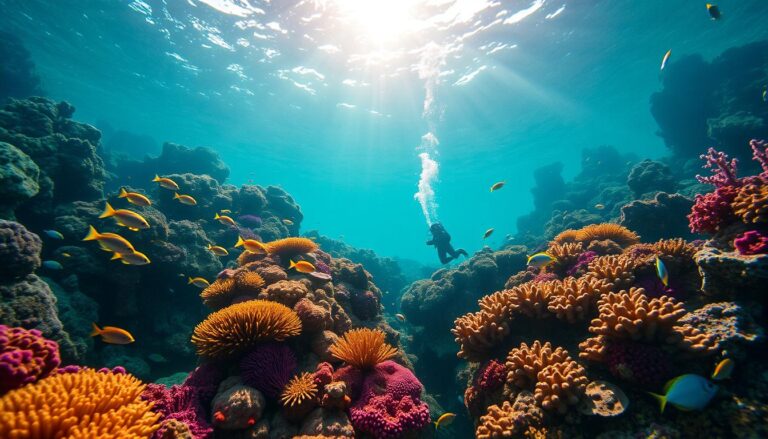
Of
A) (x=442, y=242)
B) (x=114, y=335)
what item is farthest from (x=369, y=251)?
(x=114, y=335)

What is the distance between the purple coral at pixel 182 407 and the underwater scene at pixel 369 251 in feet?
0.08

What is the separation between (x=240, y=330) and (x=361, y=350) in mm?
1665

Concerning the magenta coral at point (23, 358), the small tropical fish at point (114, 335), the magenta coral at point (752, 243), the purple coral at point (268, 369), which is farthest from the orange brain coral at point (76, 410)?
the magenta coral at point (752, 243)

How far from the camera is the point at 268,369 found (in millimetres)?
3863

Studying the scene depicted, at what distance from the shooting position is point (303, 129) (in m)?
39.0

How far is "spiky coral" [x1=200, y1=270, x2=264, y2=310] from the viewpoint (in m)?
5.65

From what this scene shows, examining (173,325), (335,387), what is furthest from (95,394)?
(173,325)

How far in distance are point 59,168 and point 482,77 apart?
28439 millimetres

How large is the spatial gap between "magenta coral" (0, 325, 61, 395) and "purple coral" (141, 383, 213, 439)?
0.91 meters

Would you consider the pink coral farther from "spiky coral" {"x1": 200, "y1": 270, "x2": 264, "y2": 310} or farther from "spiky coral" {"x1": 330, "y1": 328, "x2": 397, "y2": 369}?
"spiky coral" {"x1": 200, "y1": 270, "x2": 264, "y2": 310}

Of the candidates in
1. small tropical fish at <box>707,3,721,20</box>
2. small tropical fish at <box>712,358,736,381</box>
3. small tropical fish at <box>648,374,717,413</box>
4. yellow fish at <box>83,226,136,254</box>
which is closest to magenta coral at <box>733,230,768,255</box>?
small tropical fish at <box>712,358,736,381</box>

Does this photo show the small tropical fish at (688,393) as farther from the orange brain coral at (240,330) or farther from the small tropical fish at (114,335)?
the small tropical fish at (114,335)

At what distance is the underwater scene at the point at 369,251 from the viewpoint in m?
3.25

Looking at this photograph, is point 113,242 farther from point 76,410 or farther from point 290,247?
point 76,410
